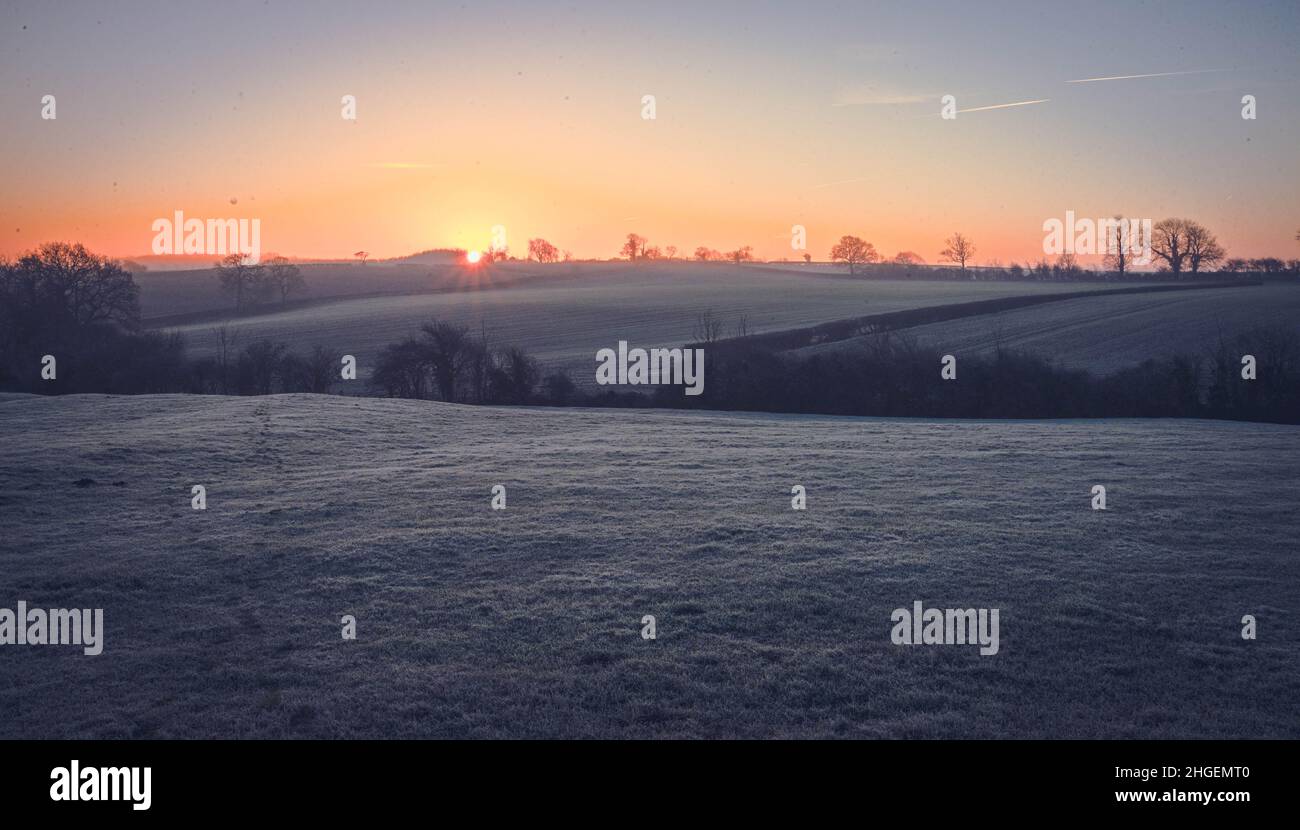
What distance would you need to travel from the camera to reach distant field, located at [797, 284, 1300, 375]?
54812 millimetres

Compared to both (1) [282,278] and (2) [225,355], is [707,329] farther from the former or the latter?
(1) [282,278]

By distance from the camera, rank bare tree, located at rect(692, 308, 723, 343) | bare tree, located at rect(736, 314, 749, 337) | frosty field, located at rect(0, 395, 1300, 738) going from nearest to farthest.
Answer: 1. frosty field, located at rect(0, 395, 1300, 738)
2. bare tree, located at rect(692, 308, 723, 343)
3. bare tree, located at rect(736, 314, 749, 337)

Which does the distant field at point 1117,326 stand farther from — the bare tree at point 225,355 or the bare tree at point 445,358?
the bare tree at point 225,355

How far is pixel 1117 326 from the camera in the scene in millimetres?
64625

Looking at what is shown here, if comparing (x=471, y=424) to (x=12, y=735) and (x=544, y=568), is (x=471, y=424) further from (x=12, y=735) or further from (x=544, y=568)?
(x=12, y=735)

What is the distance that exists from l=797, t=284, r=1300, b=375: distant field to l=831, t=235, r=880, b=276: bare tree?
4677cm

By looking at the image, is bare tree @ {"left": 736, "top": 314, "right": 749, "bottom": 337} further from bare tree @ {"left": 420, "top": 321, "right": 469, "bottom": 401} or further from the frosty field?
the frosty field

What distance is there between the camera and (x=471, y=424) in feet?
102

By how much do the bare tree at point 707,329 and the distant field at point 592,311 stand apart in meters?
0.77

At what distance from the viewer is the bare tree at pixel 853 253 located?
124 metres

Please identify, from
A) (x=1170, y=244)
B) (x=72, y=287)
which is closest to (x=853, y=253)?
(x=1170, y=244)

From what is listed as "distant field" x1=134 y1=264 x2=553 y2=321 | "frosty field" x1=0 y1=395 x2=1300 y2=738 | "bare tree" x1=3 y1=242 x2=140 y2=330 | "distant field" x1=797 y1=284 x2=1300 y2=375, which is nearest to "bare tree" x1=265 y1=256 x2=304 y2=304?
"distant field" x1=134 y1=264 x2=553 y2=321

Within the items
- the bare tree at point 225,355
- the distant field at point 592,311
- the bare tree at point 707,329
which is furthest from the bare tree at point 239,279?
the bare tree at point 707,329
